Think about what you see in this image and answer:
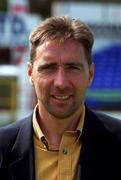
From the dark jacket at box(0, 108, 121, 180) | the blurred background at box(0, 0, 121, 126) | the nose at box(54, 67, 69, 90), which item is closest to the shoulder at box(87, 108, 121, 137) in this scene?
the dark jacket at box(0, 108, 121, 180)

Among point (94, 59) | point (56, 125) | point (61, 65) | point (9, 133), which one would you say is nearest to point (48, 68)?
point (61, 65)

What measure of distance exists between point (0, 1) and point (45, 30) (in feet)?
97.4

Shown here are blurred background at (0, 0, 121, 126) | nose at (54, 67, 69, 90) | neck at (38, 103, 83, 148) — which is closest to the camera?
nose at (54, 67, 69, 90)

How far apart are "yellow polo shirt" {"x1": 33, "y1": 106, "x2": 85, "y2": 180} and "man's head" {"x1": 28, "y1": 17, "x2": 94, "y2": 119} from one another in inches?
4.2

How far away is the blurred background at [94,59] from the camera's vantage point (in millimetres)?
14445

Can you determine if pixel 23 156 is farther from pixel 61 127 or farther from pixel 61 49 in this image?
pixel 61 49

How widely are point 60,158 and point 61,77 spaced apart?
0.33m

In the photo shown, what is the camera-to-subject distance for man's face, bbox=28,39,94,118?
2342mm

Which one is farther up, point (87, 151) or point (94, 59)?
point (87, 151)

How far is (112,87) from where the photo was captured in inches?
620

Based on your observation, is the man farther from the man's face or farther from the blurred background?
the blurred background

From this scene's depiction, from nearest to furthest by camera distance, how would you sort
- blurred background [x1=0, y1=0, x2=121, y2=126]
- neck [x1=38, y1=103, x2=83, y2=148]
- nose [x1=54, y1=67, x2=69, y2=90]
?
nose [x1=54, y1=67, x2=69, y2=90] → neck [x1=38, y1=103, x2=83, y2=148] → blurred background [x1=0, y1=0, x2=121, y2=126]

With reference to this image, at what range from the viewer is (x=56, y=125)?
244 cm

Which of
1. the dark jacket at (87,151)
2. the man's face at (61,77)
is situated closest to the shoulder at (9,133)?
the dark jacket at (87,151)
